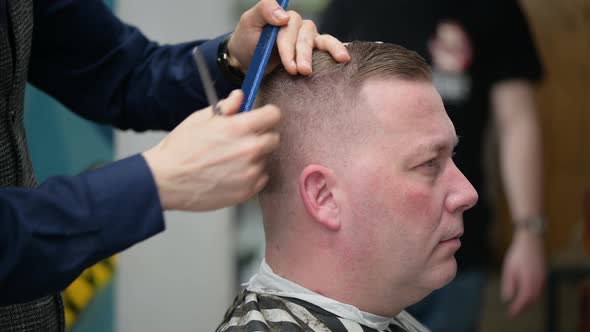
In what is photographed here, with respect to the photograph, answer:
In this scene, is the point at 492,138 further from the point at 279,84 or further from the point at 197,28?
the point at 279,84

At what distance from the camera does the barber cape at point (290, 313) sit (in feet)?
3.99

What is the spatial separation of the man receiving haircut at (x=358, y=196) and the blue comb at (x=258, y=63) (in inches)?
3.1

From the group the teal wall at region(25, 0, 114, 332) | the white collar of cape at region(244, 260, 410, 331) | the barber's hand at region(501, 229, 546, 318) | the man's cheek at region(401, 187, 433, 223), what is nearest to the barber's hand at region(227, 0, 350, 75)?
the man's cheek at region(401, 187, 433, 223)

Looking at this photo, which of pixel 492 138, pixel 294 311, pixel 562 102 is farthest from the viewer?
pixel 562 102

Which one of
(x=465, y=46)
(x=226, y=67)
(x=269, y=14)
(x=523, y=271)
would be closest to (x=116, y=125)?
(x=226, y=67)

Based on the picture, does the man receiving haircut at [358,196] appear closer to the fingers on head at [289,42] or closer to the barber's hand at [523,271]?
the fingers on head at [289,42]

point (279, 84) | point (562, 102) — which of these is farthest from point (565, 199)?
point (279, 84)

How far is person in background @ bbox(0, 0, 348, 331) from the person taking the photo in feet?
3.07

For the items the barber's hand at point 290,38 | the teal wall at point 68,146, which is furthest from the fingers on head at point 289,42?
the teal wall at point 68,146

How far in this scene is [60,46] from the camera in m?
1.47

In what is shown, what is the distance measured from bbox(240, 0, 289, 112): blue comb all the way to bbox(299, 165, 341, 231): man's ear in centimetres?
18

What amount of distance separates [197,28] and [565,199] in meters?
3.79

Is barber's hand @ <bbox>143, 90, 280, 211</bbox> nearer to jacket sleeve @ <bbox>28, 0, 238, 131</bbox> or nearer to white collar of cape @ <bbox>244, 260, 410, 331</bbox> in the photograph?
white collar of cape @ <bbox>244, 260, 410, 331</bbox>

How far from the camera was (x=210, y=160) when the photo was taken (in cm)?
94
